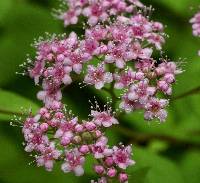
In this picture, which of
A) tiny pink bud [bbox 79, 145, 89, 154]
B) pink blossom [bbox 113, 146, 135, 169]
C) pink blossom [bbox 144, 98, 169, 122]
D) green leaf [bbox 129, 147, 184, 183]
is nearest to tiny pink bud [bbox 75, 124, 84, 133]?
tiny pink bud [bbox 79, 145, 89, 154]

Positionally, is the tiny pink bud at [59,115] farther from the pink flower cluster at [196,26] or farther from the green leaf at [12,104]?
the pink flower cluster at [196,26]

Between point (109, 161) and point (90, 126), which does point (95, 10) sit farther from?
point (109, 161)

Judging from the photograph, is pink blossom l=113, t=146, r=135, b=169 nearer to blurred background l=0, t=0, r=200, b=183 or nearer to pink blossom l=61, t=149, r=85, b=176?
pink blossom l=61, t=149, r=85, b=176

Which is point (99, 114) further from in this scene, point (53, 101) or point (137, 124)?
point (137, 124)

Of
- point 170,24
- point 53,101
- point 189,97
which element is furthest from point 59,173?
point 170,24

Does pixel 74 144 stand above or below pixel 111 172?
above

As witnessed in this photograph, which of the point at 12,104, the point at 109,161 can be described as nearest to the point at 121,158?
the point at 109,161
